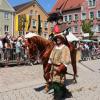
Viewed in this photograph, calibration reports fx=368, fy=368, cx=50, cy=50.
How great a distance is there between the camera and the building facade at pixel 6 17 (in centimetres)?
6475

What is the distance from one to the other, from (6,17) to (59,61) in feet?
184

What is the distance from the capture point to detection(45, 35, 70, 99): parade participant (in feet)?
33.1

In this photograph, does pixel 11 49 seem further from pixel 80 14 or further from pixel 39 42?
pixel 80 14

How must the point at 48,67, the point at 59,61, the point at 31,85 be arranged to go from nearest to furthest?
the point at 59,61 → the point at 48,67 → the point at 31,85

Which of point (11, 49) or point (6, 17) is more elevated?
point (6, 17)

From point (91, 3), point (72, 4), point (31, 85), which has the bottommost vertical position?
point (31, 85)

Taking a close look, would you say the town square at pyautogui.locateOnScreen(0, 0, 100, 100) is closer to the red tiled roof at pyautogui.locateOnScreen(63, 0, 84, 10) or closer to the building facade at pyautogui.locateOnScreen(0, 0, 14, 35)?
the building facade at pyautogui.locateOnScreen(0, 0, 14, 35)

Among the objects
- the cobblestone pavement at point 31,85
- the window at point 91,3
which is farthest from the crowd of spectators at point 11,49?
the window at point 91,3

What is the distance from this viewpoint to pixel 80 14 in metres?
66.8

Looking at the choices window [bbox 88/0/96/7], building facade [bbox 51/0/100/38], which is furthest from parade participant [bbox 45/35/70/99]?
window [bbox 88/0/96/7]

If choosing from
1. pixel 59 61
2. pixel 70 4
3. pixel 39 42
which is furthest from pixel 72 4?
pixel 59 61

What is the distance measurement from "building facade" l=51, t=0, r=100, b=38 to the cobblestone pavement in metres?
47.2

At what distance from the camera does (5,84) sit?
520 inches

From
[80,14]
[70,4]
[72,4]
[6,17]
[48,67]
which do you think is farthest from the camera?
[70,4]
